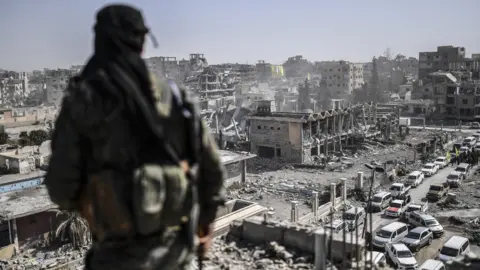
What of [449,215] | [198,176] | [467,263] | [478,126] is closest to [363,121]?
[478,126]

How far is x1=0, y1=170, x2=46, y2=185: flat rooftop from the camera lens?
63.9 ft

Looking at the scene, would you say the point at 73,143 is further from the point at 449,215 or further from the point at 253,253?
the point at 449,215

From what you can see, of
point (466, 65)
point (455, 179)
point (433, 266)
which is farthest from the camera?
point (466, 65)

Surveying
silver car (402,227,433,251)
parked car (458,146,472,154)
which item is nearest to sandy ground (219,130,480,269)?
silver car (402,227,433,251)

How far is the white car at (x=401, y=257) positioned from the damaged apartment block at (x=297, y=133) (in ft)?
54.8

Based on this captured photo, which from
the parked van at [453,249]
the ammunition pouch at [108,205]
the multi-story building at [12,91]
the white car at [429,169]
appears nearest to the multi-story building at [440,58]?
the white car at [429,169]

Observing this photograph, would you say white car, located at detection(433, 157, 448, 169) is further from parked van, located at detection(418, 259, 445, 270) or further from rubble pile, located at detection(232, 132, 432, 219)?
parked van, located at detection(418, 259, 445, 270)

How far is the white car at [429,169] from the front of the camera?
27.0m

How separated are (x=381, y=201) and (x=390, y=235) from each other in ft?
15.8

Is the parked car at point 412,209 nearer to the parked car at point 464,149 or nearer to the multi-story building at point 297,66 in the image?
the parked car at point 464,149

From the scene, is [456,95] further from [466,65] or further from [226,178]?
[226,178]

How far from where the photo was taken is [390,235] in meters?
16.2

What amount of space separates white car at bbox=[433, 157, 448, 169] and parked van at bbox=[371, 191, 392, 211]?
8.91 meters

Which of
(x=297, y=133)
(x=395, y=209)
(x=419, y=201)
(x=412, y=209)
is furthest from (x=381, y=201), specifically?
(x=297, y=133)
